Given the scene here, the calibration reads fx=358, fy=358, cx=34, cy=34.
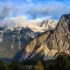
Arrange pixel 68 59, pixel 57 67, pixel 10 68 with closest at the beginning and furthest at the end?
pixel 57 67
pixel 68 59
pixel 10 68

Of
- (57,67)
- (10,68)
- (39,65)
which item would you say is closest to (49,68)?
(57,67)

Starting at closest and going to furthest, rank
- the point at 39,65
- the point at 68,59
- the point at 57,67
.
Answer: the point at 39,65 < the point at 57,67 < the point at 68,59

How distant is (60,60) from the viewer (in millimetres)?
147750

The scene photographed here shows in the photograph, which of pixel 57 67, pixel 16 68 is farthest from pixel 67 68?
pixel 16 68

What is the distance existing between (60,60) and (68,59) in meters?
4.76

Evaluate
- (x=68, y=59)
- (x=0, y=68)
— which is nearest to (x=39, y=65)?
(x=68, y=59)

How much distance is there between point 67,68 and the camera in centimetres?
13450

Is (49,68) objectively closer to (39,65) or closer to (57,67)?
(57,67)

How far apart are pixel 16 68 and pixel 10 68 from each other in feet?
9.05

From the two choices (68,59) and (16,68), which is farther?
(16,68)

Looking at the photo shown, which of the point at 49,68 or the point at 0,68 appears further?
the point at 0,68

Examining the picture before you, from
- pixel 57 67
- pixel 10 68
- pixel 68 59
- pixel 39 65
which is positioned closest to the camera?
pixel 39 65

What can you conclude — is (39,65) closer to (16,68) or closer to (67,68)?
(67,68)

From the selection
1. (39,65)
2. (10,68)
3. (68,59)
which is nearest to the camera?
(39,65)
